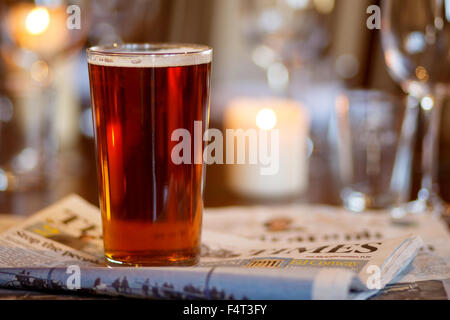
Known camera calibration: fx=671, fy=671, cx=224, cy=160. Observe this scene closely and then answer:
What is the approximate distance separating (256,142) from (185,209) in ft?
1.71

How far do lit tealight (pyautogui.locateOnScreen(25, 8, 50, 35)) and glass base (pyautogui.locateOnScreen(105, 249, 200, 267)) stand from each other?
582 millimetres

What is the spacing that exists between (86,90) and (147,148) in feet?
3.96

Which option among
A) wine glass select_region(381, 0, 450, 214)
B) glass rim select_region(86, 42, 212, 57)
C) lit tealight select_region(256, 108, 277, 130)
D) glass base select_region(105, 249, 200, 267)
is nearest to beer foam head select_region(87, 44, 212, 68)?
glass rim select_region(86, 42, 212, 57)

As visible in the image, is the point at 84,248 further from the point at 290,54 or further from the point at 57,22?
the point at 290,54

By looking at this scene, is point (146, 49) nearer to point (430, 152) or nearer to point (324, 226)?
point (324, 226)

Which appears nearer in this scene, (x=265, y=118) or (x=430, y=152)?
(x=430, y=152)

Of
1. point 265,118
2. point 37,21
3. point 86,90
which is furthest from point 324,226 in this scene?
point 86,90

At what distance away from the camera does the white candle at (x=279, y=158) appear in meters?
1.10

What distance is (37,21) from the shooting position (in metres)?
1.09

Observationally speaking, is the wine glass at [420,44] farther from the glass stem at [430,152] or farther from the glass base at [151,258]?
the glass base at [151,258]

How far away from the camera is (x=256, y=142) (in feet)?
3.76

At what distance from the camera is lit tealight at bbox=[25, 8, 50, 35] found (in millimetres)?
1093

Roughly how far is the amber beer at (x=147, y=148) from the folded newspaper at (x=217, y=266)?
4 centimetres

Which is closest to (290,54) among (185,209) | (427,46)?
(427,46)
